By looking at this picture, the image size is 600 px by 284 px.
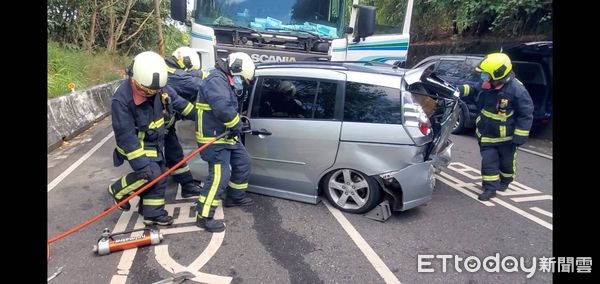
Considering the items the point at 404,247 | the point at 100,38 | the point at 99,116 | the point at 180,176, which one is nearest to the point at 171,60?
the point at 180,176

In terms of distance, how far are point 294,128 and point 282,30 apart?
8.24 feet

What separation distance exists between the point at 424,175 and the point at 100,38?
621 inches

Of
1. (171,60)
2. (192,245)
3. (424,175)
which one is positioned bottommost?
(192,245)

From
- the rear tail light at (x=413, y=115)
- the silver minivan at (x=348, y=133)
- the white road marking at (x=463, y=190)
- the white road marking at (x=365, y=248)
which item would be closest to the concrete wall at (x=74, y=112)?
the silver minivan at (x=348, y=133)

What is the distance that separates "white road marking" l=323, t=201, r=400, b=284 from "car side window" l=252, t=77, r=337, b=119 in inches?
40.4

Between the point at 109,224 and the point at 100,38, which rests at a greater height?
the point at 100,38

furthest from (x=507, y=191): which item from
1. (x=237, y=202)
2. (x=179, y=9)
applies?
(x=179, y=9)

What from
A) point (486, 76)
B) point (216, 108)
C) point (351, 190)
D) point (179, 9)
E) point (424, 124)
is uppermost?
point (179, 9)

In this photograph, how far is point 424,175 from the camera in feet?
12.5

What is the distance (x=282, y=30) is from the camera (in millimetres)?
5988

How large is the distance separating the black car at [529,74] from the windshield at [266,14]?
312 centimetres

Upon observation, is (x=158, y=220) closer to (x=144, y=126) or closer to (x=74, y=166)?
(x=144, y=126)

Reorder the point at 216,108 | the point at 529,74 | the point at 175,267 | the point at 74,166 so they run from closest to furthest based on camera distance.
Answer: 1. the point at 175,267
2. the point at 216,108
3. the point at 74,166
4. the point at 529,74

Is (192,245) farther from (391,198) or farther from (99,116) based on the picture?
(99,116)
